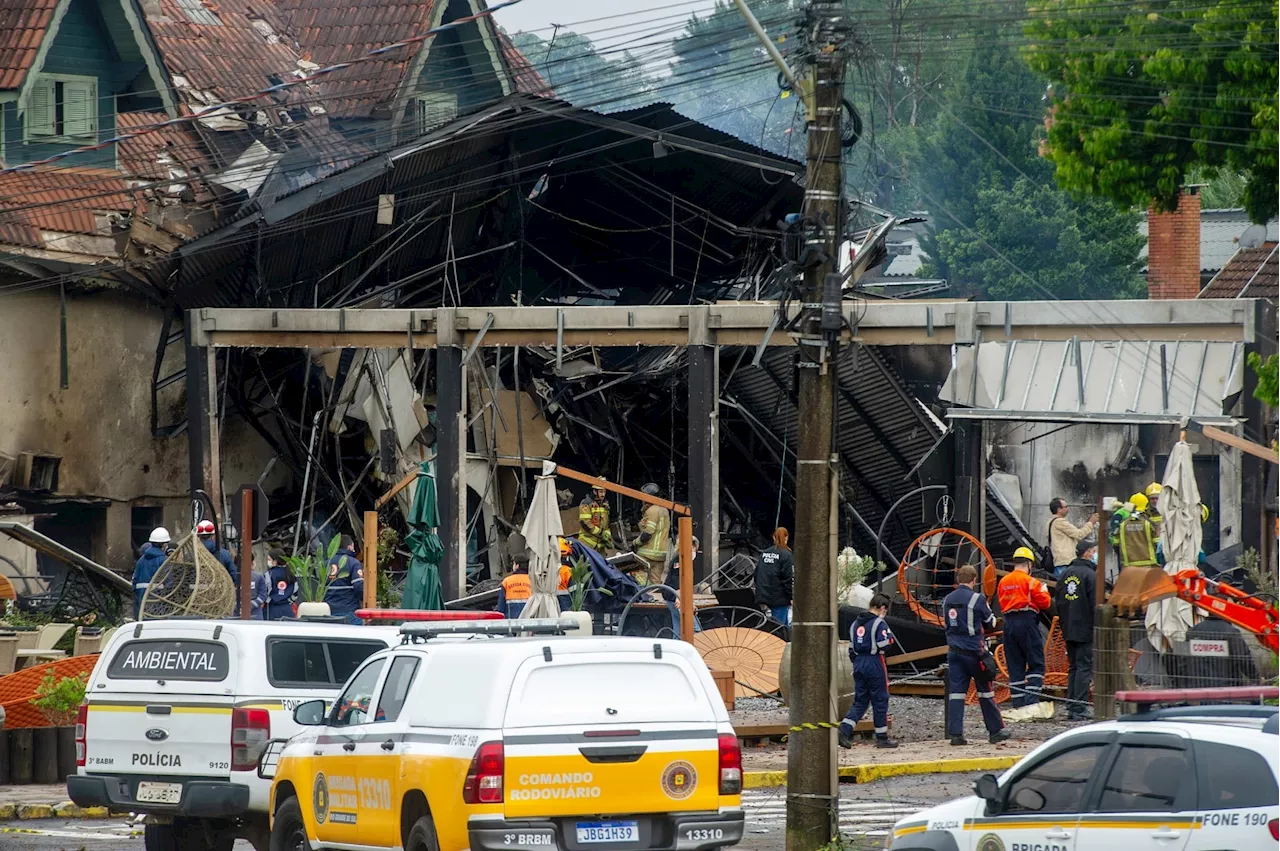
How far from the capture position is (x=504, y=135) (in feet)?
103

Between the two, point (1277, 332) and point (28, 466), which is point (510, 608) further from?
point (1277, 332)

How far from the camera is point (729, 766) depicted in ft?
35.6

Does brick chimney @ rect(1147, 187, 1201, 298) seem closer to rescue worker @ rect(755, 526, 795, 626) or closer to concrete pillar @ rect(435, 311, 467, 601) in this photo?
rescue worker @ rect(755, 526, 795, 626)

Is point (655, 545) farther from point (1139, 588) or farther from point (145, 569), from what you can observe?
point (1139, 588)

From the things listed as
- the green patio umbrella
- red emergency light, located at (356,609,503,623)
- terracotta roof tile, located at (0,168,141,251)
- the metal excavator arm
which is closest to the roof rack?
red emergency light, located at (356,609,503,623)

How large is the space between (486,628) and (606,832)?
185 cm

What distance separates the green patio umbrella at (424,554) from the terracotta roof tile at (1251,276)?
65.3ft

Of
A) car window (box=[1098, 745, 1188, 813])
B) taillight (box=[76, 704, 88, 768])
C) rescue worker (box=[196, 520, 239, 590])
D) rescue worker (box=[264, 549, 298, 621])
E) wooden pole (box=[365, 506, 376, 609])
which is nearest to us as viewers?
car window (box=[1098, 745, 1188, 813])

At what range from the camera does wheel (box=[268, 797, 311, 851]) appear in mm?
12086

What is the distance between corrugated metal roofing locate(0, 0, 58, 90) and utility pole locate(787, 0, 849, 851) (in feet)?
61.0

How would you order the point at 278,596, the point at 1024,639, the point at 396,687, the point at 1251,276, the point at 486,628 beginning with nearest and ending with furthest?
the point at 396,687
the point at 486,628
the point at 1024,639
the point at 278,596
the point at 1251,276

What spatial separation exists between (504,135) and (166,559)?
11.5m

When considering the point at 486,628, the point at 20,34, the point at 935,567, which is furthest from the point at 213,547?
the point at 486,628

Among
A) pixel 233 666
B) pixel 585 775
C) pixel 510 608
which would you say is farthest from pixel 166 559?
pixel 585 775
